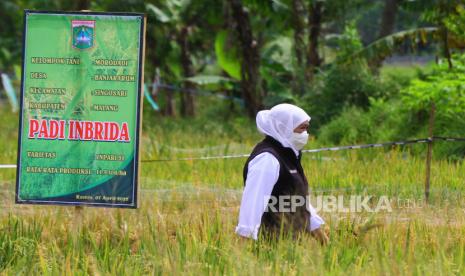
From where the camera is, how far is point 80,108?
690 centimetres

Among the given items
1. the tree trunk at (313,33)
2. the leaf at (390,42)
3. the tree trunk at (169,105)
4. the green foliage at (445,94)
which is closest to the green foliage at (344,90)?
the leaf at (390,42)

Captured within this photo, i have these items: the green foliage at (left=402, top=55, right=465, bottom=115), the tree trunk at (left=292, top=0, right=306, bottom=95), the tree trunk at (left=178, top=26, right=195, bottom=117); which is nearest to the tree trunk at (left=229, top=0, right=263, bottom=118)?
the tree trunk at (left=292, top=0, right=306, bottom=95)

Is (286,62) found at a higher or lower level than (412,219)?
higher

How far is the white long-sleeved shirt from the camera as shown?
211 inches

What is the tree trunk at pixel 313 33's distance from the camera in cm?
2117

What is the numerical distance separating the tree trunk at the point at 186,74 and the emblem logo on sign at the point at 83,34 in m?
20.0

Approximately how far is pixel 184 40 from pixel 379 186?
18.7 meters

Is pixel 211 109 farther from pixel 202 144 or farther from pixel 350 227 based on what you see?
pixel 350 227

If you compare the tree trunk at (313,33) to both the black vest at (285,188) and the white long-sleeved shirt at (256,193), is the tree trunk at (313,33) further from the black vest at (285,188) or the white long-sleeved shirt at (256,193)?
the white long-sleeved shirt at (256,193)

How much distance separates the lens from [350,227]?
6.43 metres

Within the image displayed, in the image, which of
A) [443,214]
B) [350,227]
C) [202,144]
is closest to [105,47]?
[350,227]

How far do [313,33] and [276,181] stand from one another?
1600cm

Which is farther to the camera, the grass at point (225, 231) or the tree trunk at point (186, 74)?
the tree trunk at point (186, 74)

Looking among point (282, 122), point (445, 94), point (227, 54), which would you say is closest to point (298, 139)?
point (282, 122)
